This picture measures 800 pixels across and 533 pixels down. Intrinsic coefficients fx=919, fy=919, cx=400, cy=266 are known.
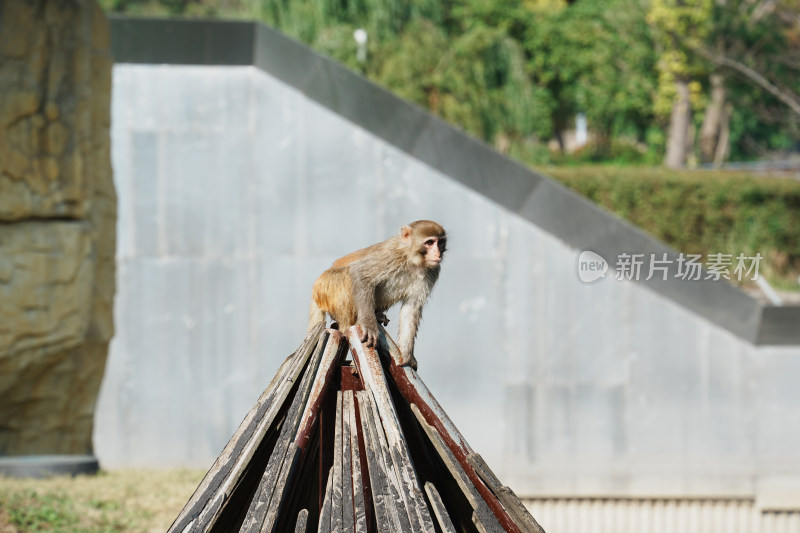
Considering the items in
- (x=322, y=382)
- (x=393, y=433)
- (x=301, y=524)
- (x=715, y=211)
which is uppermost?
(x=715, y=211)

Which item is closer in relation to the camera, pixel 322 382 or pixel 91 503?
pixel 322 382

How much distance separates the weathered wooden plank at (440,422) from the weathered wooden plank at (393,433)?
129 mm

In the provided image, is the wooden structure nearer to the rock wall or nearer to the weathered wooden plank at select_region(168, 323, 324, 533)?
the weathered wooden plank at select_region(168, 323, 324, 533)

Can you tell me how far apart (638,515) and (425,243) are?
5.24m

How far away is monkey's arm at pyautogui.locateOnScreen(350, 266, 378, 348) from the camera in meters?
3.92

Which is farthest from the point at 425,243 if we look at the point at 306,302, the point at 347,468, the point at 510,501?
the point at 306,302

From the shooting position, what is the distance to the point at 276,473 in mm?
3428

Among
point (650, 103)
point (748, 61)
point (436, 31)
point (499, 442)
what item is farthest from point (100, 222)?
point (650, 103)

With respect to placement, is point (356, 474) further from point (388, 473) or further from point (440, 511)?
point (440, 511)

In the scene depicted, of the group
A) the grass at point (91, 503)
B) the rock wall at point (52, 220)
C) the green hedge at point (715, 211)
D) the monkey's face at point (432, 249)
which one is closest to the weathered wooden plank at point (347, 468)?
the monkey's face at point (432, 249)

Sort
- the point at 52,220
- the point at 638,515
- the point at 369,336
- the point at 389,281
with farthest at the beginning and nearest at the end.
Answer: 1. the point at 638,515
2. the point at 52,220
3. the point at 389,281
4. the point at 369,336

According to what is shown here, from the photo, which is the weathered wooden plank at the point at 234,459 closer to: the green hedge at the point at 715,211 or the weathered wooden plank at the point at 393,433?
the weathered wooden plank at the point at 393,433

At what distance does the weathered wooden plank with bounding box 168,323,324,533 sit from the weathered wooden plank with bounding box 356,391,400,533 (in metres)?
0.32

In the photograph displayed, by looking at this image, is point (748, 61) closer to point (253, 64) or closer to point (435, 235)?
point (253, 64)
